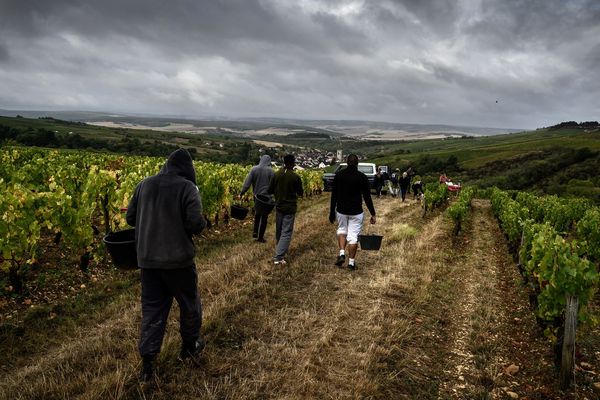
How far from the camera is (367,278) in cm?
760

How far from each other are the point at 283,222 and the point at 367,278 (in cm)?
203

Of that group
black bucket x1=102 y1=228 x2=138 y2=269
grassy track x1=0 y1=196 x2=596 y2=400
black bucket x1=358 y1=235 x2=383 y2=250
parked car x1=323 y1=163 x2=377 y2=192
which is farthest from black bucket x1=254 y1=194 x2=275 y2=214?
parked car x1=323 y1=163 x2=377 y2=192

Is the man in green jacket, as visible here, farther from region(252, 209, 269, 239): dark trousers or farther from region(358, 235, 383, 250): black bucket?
region(252, 209, 269, 239): dark trousers

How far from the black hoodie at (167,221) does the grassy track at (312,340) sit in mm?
1211

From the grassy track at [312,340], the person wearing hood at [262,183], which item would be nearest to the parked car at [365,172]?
the person wearing hood at [262,183]

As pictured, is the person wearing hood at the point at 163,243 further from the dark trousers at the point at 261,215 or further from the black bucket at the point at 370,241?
the dark trousers at the point at 261,215

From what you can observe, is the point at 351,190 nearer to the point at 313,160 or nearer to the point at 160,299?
the point at 160,299

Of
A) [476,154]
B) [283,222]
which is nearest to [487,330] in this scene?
[283,222]

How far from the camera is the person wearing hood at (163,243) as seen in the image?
396cm

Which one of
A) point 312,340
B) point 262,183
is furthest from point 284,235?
point 312,340

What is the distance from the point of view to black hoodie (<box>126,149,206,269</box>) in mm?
3949

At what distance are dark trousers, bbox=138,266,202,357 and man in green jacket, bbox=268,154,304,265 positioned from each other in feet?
12.8

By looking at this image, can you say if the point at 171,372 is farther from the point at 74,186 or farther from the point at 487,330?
the point at 74,186

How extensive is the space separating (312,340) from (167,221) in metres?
2.38
